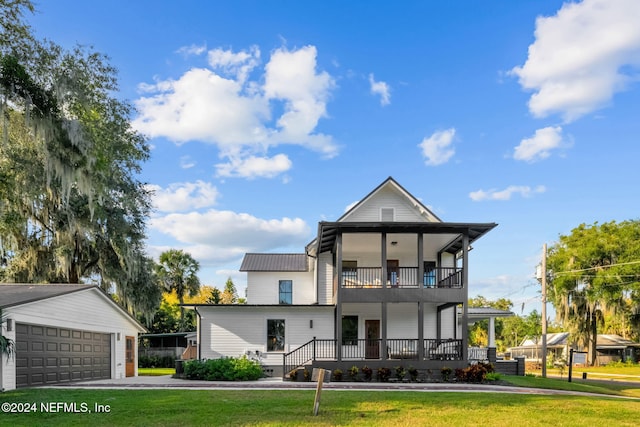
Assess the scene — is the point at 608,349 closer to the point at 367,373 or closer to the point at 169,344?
the point at 169,344

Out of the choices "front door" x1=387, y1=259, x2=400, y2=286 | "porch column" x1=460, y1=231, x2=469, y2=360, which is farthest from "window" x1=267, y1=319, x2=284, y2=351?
"porch column" x1=460, y1=231, x2=469, y2=360

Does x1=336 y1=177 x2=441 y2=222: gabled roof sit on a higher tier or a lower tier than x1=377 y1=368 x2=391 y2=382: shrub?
higher

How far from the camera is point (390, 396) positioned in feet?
42.7

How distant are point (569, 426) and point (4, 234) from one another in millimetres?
21430

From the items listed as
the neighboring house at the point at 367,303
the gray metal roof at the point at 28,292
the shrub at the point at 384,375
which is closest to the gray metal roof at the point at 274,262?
the neighboring house at the point at 367,303

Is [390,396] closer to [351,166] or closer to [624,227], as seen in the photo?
[351,166]

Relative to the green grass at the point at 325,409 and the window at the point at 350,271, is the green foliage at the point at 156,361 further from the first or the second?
the green grass at the point at 325,409

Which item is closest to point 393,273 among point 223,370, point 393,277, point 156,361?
point 393,277

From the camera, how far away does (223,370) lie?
19766 millimetres

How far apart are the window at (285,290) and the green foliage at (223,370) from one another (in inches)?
275

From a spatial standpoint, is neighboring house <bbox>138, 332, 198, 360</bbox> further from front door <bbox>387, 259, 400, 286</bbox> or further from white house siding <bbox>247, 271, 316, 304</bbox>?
front door <bbox>387, 259, 400, 286</bbox>

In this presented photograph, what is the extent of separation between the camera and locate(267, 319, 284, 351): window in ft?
77.4

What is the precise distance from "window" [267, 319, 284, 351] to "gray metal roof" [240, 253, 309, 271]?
423cm

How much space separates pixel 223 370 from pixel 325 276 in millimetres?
6896
